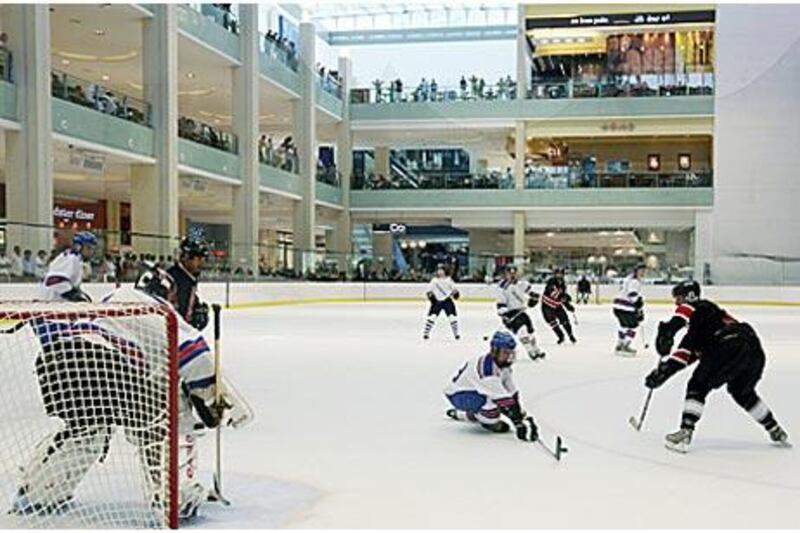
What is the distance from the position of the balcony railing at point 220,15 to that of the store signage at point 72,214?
6583mm

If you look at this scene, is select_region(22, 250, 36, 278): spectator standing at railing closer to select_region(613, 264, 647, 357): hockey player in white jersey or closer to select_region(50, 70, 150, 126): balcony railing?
select_region(50, 70, 150, 126): balcony railing

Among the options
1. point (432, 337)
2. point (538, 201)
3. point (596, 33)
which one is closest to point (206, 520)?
point (432, 337)

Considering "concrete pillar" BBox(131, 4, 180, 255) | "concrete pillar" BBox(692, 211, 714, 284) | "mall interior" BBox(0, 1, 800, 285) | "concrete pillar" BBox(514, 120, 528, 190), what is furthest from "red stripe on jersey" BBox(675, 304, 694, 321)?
"concrete pillar" BBox(514, 120, 528, 190)

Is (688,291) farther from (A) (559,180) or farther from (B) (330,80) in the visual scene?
(B) (330,80)

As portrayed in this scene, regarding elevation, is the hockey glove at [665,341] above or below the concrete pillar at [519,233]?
below

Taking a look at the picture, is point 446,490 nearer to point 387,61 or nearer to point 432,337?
point 432,337

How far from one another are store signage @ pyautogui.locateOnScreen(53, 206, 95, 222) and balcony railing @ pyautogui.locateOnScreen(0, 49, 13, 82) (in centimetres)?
911

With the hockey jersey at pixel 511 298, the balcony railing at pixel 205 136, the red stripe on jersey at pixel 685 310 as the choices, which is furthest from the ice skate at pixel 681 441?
the balcony railing at pixel 205 136

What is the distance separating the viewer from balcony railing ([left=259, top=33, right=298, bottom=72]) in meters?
26.3

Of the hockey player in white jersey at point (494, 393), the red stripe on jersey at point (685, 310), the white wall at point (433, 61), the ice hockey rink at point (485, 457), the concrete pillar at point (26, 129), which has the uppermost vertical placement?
the white wall at point (433, 61)

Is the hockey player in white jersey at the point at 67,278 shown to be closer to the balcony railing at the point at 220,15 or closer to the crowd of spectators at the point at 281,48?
the balcony railing at the point at 220,15

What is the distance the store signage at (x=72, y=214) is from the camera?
2476cm

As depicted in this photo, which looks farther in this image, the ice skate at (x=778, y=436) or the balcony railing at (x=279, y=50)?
the balcony railing at (x=279, y=50)

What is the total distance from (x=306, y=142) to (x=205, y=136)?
21.6ft
